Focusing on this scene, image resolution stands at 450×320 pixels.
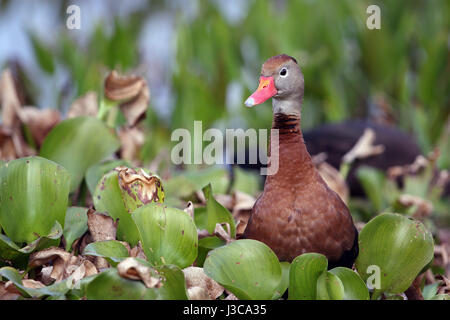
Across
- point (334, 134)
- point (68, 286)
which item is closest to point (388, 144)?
point (334, 134)

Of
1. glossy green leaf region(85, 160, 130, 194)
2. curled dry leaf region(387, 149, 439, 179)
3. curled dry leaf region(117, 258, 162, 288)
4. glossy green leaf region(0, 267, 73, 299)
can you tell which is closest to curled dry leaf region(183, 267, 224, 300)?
curled dry leaf region(117, 258, 162, 288)

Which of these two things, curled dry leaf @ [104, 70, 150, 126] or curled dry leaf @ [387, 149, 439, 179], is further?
curled dry leaf @ [387, 149, 439, 179]

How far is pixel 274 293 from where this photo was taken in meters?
1.36

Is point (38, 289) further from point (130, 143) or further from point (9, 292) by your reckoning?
point (130, 143)

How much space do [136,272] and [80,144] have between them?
788mm

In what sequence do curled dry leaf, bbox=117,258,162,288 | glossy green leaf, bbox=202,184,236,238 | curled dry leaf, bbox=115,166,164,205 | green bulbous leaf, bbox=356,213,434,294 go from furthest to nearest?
glossy green leaf, bbox=202,184,236,238 → curled dry leaf, bbox=115,166,164,205 → green bulbous leaf, bbox=356,213,434,294 → curled dry leaf, bbox=117,258,162,288

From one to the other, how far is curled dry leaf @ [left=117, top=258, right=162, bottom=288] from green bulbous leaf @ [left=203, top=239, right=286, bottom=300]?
0.13 m

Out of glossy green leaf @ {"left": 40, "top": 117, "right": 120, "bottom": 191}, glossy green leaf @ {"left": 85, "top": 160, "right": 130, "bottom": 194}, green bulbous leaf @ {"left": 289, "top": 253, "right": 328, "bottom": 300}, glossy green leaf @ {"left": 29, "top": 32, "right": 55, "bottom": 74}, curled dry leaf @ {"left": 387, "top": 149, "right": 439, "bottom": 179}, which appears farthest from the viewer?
glossy green leaf @ {"left": 29, "top": 32, "right": 55, "bottom": 74}

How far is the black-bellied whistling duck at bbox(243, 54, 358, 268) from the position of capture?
1.44 metres

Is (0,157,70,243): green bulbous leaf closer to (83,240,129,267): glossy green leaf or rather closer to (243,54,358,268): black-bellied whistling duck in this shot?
(83,240,129,267): glossy green leaf

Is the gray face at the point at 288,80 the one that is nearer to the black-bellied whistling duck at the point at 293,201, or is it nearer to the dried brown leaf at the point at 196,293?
the black-bellied whistling duck at the point at 293,201

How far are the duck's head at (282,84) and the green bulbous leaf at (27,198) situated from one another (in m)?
0.51

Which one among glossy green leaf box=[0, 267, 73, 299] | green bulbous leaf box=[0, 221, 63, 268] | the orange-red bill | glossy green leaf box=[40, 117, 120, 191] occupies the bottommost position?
glossy green leaf box=[0, 267, 73, 299]

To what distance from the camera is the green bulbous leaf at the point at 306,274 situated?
1318 millimetres
